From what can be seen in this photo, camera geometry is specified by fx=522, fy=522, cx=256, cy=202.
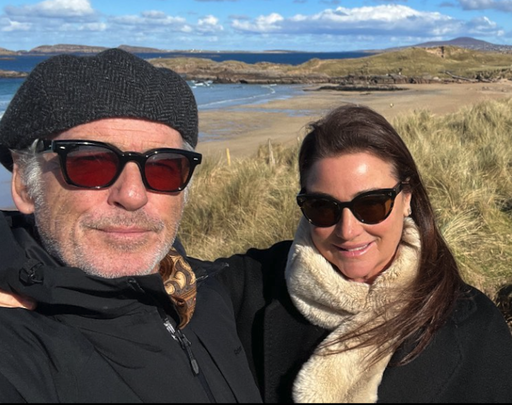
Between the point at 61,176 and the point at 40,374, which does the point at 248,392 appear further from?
the point at 61,176

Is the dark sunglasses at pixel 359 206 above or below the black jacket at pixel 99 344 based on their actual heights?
above

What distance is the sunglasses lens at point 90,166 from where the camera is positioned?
1.87 m

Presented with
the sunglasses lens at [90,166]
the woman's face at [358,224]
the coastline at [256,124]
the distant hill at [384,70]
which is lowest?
the coastline at [256,124]

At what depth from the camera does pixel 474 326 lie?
1.90 m

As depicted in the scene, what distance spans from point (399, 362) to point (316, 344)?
396mm

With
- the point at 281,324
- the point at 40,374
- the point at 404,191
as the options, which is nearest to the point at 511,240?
the point at 404,191

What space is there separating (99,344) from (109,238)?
0.39 metres

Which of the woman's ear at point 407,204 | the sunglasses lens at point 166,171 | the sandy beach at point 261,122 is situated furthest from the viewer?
the sandy beach at point 261,122

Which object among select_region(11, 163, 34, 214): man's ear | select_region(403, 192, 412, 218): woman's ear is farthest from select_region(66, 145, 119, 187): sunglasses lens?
select_region(403, 192, 412, 218): woman's ear

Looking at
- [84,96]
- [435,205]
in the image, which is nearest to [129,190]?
[84,96]

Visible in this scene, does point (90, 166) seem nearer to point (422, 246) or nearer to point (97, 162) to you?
point (97, 162)

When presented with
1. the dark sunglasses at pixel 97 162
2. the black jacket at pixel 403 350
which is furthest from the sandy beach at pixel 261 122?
the dark sunglasses at pixel 97 162

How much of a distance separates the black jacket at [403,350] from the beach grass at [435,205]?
220 centimetres

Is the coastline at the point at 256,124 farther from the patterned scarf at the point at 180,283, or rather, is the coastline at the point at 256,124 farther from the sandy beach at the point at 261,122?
the patterned scarf at the point at 180,283
